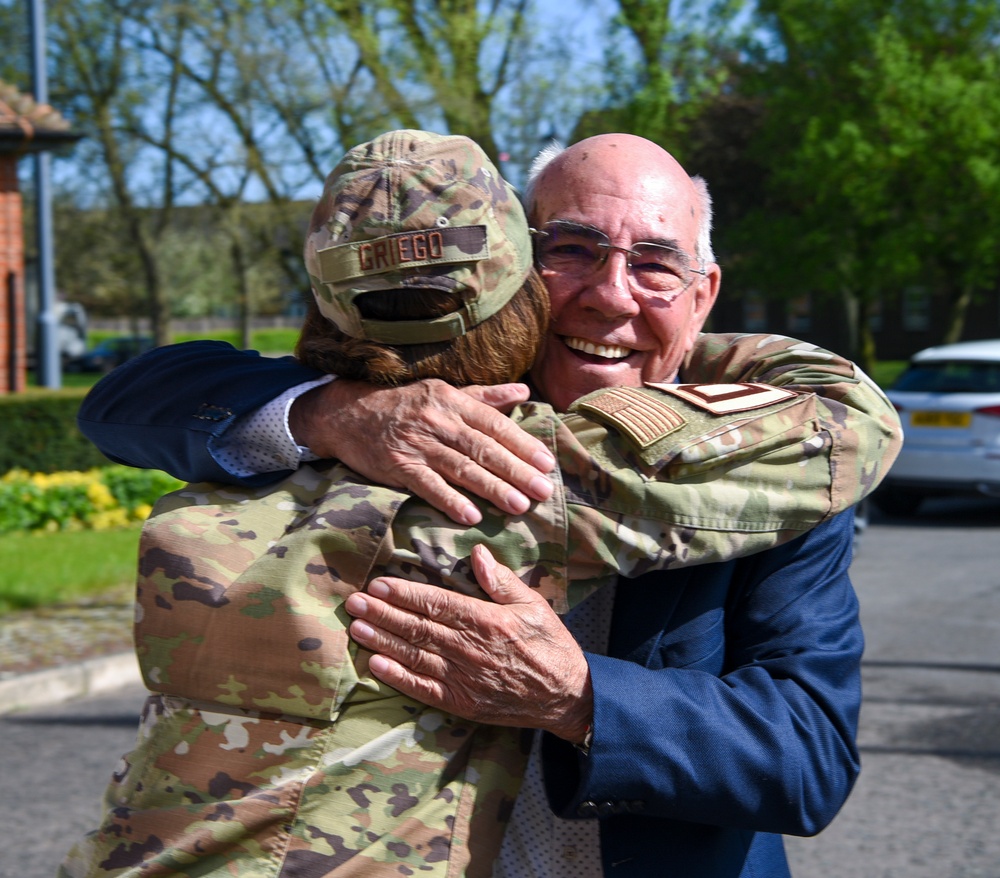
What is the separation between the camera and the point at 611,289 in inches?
72.2

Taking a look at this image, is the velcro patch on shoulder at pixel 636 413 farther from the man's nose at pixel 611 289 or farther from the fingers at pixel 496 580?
the man's nose at pixel 611 289

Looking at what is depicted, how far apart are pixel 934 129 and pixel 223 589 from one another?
90.6 feet

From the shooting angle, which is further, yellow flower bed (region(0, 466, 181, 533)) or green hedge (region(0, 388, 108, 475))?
green hedge (region(0, 388, 108, 475))

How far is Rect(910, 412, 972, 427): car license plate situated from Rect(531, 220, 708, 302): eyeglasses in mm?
11571

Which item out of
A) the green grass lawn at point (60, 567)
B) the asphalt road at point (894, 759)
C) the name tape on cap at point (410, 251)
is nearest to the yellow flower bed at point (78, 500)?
the green grass lawn at point (60, 567)

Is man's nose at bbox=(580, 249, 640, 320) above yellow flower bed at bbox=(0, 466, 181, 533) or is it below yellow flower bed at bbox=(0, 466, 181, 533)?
above

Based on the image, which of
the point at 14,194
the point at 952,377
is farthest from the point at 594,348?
the point at 14,194

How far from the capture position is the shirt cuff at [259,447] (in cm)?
155

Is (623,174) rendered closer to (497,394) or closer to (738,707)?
(497,394)

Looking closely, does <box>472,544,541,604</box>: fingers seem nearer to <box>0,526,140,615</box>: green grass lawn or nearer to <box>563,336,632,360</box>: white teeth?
<box>563,336,632,360</box>: white teeth

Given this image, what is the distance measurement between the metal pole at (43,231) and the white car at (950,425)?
33.5 feet

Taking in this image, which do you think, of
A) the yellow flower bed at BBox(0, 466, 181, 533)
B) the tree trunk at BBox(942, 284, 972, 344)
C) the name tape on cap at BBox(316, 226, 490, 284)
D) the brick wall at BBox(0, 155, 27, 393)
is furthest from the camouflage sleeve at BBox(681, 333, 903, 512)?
the tree trunk at BBox(942, 284, 972, 344)

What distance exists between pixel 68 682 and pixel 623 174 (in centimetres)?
575

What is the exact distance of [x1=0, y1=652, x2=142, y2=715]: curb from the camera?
21.2ft
